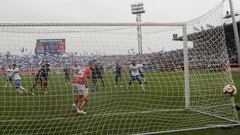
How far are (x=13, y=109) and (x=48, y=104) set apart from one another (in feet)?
3.75

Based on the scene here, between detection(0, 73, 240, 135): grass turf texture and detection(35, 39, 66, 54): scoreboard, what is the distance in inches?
37.3

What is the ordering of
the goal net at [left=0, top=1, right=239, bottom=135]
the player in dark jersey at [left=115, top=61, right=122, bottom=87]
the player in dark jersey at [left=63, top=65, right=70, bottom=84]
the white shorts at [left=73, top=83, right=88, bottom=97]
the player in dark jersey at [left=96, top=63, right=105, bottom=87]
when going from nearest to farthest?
the goal net at [left=0, top=1, right=239, bottom=135]
the player in dark jersey at [left=63, top=65, right=70, bottom=84]
the player in dark jersey at [left=96, top=63, right=105, bottom=87]
the player in dark jersey at [left=115, top=61, right=122, bottom=87]
the white shorts at [left=73, top=83, right=88, bottom=97]

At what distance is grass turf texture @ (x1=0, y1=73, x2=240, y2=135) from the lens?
9502 millimetres

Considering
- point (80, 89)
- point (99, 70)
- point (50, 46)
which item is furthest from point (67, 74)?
point (80, 89)

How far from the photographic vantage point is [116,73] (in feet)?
34.4

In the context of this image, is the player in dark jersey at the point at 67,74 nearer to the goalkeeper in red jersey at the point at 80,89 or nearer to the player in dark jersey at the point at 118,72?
the goalkeeper in red jersey at the point at 80,89

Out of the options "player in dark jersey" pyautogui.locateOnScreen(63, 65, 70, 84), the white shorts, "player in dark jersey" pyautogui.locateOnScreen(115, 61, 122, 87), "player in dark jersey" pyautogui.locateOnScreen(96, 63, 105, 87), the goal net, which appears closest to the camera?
the goal net

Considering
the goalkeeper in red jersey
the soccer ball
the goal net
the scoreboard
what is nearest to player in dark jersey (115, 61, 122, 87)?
the goal net

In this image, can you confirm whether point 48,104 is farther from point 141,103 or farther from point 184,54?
point 184,54

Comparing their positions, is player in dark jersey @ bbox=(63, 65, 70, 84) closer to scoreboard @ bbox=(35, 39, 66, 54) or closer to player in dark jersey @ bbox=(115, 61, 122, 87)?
scoreboard @ bbox=(35, 39, 66, 54)

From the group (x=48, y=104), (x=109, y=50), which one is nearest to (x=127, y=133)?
(x=109, y=50)

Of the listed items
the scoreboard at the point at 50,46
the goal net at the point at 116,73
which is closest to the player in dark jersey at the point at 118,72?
the goal net at the point at 116,73

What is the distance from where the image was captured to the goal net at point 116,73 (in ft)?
30.7

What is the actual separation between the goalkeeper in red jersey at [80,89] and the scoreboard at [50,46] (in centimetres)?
195
